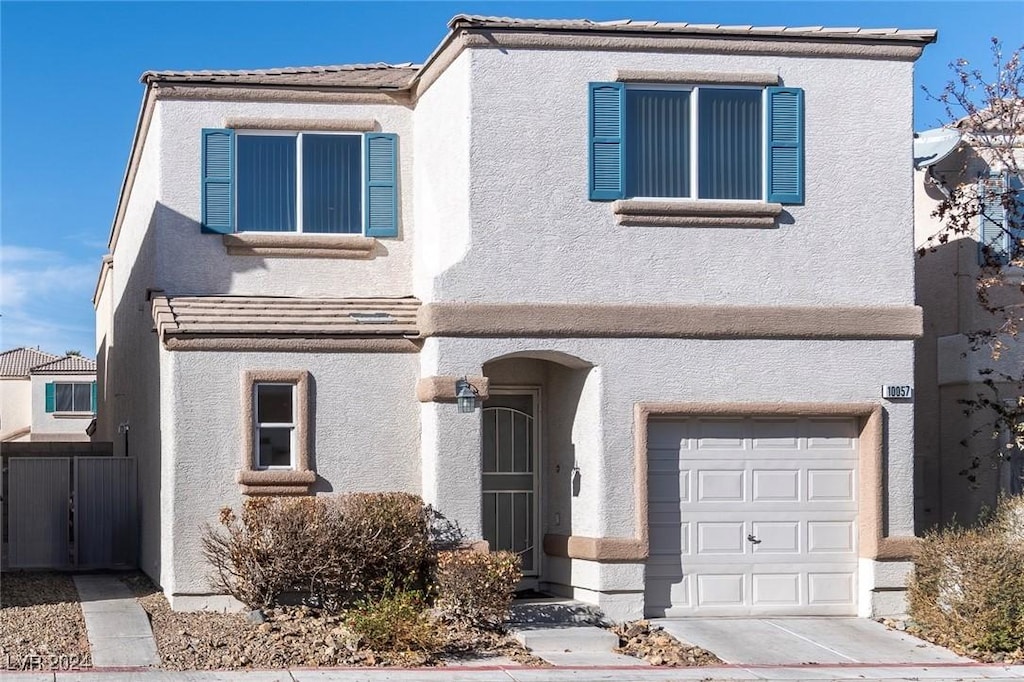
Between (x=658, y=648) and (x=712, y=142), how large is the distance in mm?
5644

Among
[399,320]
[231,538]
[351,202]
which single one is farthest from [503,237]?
[231,538]

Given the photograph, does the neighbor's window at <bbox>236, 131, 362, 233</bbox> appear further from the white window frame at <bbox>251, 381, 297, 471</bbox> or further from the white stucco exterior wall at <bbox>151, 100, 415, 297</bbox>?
the white window frame at <bbox>251, 381, 297, 471</bbox>

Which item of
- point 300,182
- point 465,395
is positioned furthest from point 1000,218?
point 300,182

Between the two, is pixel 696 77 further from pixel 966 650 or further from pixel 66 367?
pixel 66 367

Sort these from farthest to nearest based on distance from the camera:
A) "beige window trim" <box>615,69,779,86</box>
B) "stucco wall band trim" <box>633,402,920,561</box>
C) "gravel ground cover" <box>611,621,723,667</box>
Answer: "beige window trim" <box>615,69,779,86</box>, "stucco wall band trim" <box>633,402,920,561</box>, "gravel ground cover" <box>611,621,723,667</box>

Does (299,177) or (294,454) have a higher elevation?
(299,177)

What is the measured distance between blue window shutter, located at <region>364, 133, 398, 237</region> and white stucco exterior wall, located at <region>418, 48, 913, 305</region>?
1378mm

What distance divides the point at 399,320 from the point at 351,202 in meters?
2.13

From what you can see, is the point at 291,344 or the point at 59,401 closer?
the point at 291,344

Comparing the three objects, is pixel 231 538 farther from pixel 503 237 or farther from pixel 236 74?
pixel 236 74

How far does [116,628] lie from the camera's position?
14.5 m

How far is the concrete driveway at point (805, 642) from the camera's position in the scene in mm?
14555

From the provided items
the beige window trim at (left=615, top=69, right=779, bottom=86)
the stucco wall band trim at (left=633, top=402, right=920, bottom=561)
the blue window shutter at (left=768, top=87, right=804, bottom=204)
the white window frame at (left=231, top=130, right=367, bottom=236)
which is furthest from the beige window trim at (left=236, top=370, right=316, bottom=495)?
the blue window shutter at (left=768, top=87, right=804, bottom=204)

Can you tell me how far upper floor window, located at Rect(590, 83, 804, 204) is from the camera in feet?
53.2
